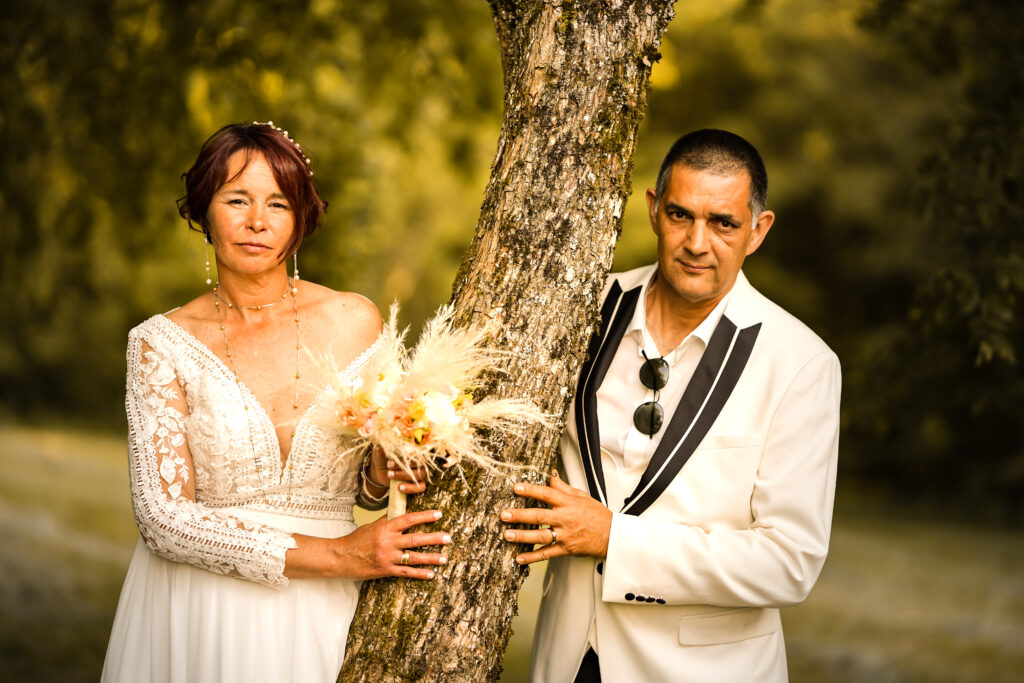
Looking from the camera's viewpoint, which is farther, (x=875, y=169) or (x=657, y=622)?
(x=875, y=169)

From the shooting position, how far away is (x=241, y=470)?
2.82 m

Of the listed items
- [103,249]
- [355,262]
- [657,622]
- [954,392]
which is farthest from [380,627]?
[103,249]

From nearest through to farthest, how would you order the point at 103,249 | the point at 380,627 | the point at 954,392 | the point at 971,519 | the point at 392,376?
1. the point at 392,376
2. the point at 380,627
3. the point at 954,392
4. the point at 971,519
5. the point at 103,249

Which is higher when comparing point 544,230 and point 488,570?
point 544,230

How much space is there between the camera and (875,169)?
44.0 ft

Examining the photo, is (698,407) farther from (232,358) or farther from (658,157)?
(658,157)

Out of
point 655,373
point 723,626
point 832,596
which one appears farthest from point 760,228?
point 832,596


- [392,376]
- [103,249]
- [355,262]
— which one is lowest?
[392,376]

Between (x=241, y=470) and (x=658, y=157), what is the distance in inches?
489

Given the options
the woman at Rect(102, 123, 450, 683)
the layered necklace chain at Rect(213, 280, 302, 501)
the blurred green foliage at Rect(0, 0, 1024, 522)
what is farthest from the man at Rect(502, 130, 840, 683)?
the blurred green foliage at Rect(0, 0, 1024, 522)


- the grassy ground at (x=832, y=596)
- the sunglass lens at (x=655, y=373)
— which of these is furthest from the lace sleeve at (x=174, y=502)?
the grassy ground at (x=832, y=596)

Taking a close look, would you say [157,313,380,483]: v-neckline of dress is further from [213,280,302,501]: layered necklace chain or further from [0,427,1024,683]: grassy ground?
[0,427,1024,683]: grassy ground

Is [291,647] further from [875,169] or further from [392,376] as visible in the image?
[875,169]

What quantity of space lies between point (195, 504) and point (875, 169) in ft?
41.9
